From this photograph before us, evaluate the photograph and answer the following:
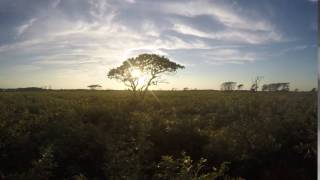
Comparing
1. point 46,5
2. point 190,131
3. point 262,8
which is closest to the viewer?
point 46,5

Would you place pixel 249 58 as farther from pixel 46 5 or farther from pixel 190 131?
pixel 46 5

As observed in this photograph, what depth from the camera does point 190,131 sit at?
4.90 metres

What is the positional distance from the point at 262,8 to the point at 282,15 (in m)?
0.29

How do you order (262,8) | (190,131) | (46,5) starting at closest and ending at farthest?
(46,5) < (262,8) < (190,131)

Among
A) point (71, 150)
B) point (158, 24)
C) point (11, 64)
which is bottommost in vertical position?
point (71, 150)

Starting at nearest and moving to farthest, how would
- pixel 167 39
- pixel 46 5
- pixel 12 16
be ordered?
pixel 46 5 → pixel 12 16 → pixel 167 39

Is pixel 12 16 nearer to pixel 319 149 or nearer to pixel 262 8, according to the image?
pixel 262 8

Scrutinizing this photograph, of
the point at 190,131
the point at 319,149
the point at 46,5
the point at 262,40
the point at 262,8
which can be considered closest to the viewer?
the point at 319,149

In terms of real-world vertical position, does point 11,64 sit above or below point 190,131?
above

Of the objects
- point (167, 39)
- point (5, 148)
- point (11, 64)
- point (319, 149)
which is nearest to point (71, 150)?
point (5, 148)

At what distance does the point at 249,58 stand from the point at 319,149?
2.50 metres

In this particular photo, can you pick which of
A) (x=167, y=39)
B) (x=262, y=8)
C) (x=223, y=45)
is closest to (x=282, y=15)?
(x=262, y=8)

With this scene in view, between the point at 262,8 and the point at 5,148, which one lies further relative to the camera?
the point at 5,148

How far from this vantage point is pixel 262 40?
4395 millimetres
